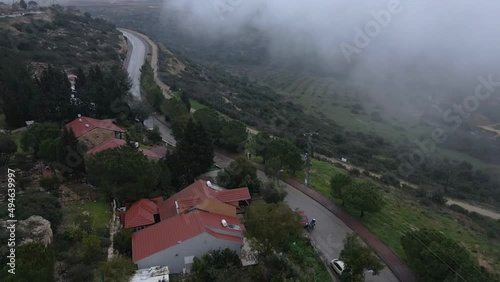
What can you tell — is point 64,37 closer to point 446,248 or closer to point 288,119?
point 288,119

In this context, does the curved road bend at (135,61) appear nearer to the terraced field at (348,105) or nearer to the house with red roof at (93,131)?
the house with red roof at (93,131)

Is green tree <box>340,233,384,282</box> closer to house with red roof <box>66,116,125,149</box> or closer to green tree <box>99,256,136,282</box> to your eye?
green tree <box>99,256,136,282</box>

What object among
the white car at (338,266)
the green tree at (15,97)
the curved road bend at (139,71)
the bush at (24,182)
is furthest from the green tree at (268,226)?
the green tree at (15,97)

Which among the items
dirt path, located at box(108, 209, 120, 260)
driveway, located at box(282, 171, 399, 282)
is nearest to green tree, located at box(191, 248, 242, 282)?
dirt path, located at box(108, 209, 120, 260)

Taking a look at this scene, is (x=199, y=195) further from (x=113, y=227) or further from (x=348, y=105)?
(x=348, y=105)

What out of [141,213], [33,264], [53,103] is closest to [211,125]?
[53,103]
